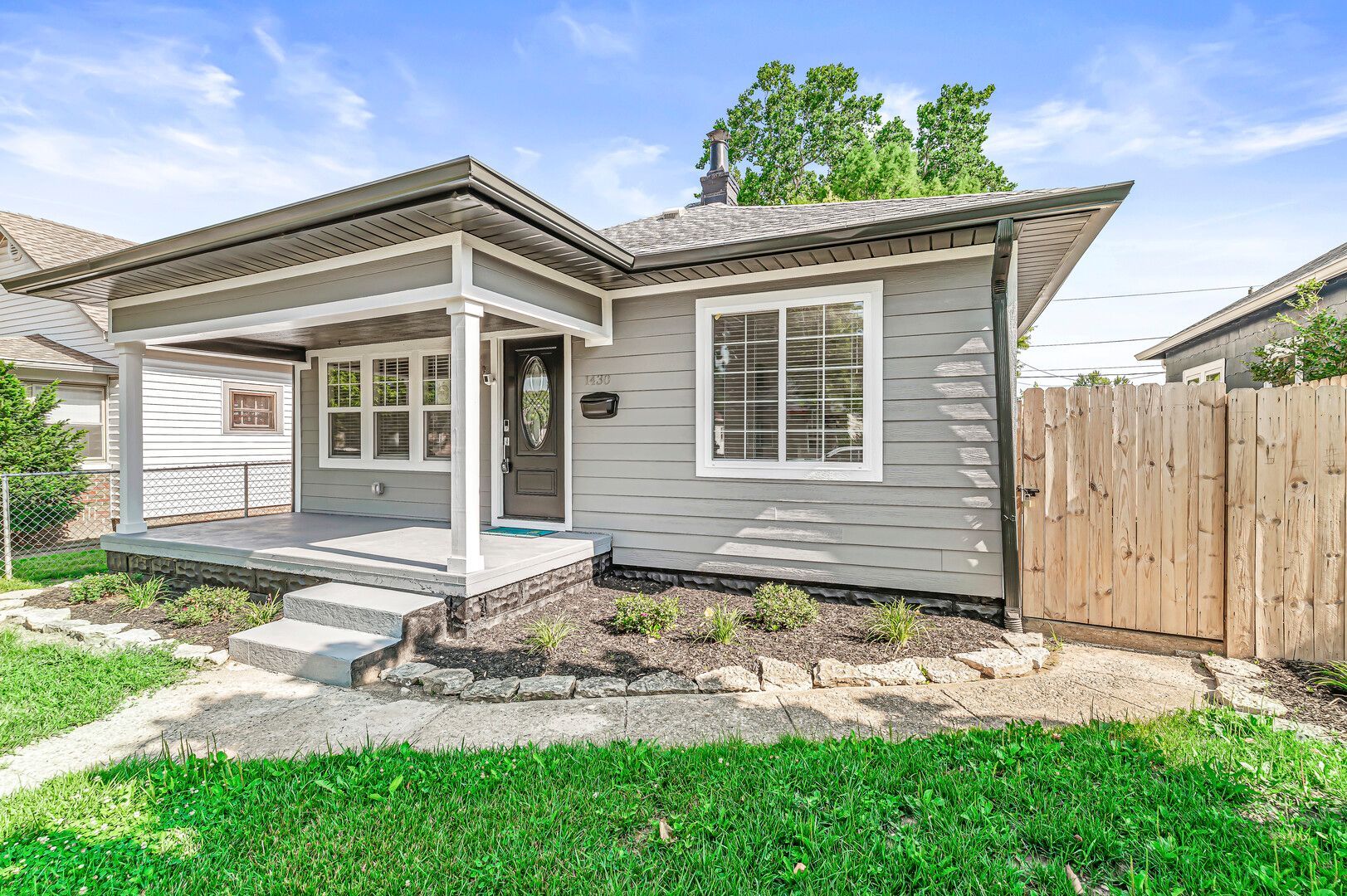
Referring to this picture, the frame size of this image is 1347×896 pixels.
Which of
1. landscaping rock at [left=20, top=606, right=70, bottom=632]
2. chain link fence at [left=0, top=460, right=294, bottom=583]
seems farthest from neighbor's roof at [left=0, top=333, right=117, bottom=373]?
landscaping rock at [left=20, top=606, right=70, bottom=632]

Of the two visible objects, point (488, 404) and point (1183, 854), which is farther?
point (488, 404)

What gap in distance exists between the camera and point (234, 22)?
641cm

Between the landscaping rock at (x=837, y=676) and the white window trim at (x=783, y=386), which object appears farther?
the white window trim at (x=783, y=386)

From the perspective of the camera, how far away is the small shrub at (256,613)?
14.9 ft

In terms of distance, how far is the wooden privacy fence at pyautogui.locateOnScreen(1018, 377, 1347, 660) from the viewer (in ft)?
11.5

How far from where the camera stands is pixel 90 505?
9.50 metres

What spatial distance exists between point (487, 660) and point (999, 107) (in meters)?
23.2

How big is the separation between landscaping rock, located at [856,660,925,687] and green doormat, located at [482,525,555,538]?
337cm

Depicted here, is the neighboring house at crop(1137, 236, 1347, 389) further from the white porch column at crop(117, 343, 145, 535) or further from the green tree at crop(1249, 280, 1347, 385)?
the white porch column at crop(117, 343, 145, 535)

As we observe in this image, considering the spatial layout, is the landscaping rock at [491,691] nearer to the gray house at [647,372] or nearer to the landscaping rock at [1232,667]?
the gray house at [647,372]

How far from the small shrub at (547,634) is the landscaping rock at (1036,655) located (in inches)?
115

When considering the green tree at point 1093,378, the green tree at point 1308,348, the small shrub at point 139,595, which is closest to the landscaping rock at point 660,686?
the small shrub at point 139,595

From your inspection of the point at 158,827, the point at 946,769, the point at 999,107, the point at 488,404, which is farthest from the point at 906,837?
the point at 999,107

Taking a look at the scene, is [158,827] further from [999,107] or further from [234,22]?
[999,107]
